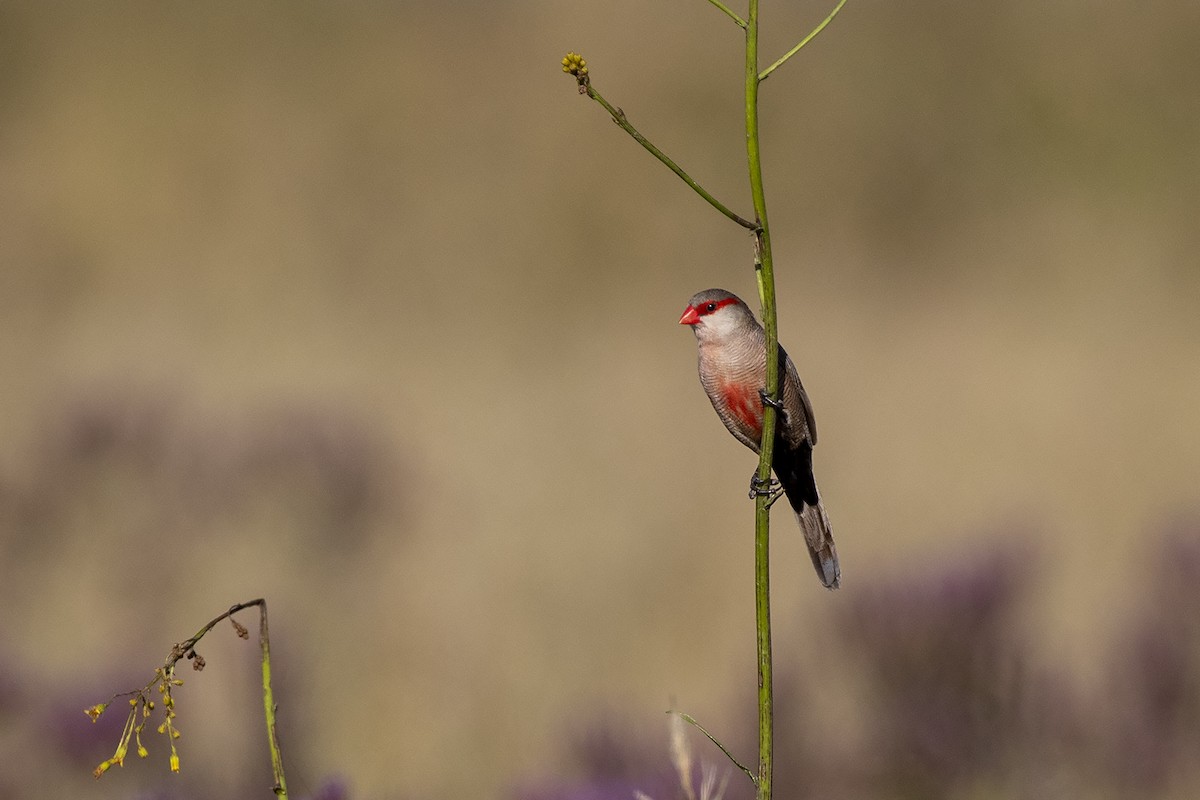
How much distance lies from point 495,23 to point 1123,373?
27.4ft

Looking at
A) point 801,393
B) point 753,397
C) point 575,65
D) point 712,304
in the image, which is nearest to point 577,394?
point 712,304

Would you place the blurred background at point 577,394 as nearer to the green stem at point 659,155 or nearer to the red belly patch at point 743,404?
the red belly patch at point 743,404

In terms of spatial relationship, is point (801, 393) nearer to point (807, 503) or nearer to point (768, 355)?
point (807, 503)

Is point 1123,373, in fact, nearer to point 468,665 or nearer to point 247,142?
point 468,665

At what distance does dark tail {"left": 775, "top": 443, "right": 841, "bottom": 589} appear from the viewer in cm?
Result: 313

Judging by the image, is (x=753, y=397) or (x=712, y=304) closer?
(x=753, y=397)

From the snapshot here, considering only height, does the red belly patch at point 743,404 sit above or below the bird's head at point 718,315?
below

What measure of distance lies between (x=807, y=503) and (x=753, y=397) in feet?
1.14

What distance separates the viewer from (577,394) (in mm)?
10977

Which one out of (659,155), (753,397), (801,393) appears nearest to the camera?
(659,155)

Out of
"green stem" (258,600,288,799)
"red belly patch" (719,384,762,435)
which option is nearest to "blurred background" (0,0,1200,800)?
"red belly patch" (719,384,762,435)

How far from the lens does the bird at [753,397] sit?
122 inches

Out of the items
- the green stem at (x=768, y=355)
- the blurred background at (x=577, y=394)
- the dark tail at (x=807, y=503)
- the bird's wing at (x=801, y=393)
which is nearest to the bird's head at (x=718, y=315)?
the bird's wing at (x=801, y=393)

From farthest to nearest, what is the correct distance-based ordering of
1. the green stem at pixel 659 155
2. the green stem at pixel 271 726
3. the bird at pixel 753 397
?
the bird at pixel 753 397
the green stem at pixel 271 726
the green stem at pixel 659 155
